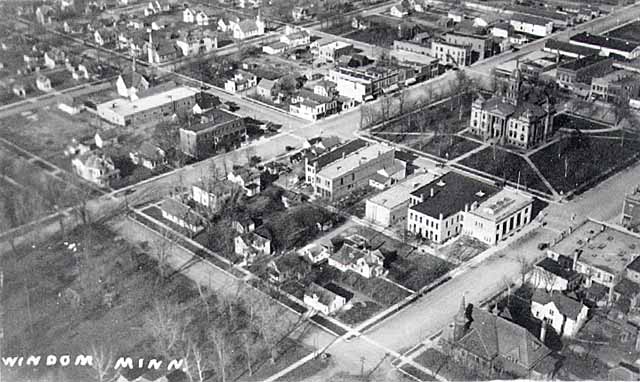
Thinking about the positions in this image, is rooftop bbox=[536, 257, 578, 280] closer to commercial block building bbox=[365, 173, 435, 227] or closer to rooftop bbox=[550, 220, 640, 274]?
rooftop bbox=[550, 220, 640, 274]

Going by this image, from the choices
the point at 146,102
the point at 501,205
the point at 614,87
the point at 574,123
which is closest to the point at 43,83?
the point at 146,102

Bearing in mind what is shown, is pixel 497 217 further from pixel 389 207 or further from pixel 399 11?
pixel 399 11

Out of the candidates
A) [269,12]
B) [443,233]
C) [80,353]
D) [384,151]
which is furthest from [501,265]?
[269,12]

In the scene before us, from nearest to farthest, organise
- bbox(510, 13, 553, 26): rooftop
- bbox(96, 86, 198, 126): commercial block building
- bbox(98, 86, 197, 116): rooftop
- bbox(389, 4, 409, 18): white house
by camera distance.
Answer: bbox(96, 86, 198, 126): commercial block building < bbox(98, 86, 197, 116): rooftop < bbox(510, 13, 553, 26): rooftop < bbox(389, 4, 409, 18): white house

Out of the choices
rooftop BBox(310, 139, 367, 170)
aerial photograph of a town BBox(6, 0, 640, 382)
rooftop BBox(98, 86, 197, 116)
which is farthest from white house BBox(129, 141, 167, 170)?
rooftop BBox(310, 139, 367, 170)

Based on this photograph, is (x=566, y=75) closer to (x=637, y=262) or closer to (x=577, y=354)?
(x=637, y=262)
